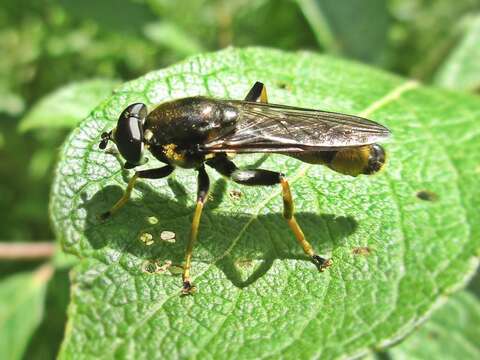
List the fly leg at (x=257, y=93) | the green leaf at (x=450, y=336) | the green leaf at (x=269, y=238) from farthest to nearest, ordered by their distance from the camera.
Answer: the green leaf at (x=450, y=336), the fly leg at (x=257, y=93), the green leaf at (x=269, y=238)

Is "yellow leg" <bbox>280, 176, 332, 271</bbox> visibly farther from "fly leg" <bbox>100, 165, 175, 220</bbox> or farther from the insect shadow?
"fly leg" <bbox>100, 165, 175, 220</bbox>

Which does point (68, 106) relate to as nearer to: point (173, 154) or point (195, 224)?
point (173, 154)

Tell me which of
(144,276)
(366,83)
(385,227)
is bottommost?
(144,276)

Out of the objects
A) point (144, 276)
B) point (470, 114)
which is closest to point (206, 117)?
point (144, 276)

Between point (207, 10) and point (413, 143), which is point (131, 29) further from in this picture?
point (413, 143)

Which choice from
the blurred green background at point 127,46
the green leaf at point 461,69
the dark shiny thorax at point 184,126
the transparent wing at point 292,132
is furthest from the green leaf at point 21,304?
the green leaf at point 461,69

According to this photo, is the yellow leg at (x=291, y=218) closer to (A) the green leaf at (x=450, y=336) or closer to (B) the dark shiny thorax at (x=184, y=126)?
(B) the dark shiny thorax at (x=184, y=126)
